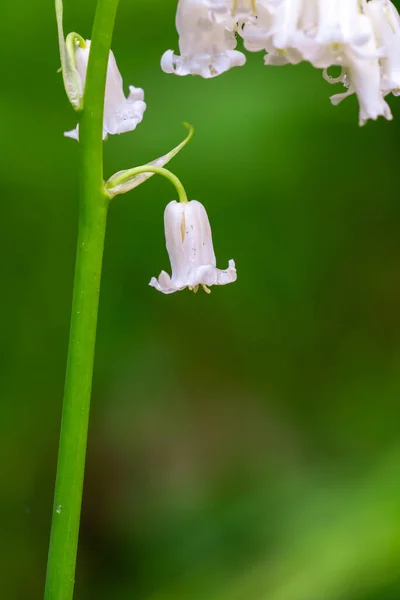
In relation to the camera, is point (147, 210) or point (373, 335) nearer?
point (147, 210)

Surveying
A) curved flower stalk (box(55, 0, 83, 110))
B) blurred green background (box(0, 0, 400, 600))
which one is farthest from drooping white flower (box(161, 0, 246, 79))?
blurred green background (box(0, 0, 400, 600))

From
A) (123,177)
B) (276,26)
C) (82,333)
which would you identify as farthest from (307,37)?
(82,333)

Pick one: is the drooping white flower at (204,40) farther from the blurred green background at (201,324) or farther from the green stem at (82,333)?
the blurred green background at (201,324)

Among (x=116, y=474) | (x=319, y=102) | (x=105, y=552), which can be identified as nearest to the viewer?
(x=105, y=552)

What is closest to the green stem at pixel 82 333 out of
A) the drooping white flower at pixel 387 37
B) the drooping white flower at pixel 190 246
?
the drooping white flower at pixel 190 246

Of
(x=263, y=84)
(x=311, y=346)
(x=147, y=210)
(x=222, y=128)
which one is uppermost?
(x=263, y=84)

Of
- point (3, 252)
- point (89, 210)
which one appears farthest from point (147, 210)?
point (89, 210)

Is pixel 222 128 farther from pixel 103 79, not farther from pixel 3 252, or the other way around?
pixel 103 79

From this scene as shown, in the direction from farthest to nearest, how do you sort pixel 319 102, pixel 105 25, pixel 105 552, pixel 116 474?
pixel 319 102, pixel 116 474, pixel 105 552, pixel 105 25

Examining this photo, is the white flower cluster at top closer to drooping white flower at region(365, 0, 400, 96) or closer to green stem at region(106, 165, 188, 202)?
drooping white flower at region(365, 0, 400, 96)
